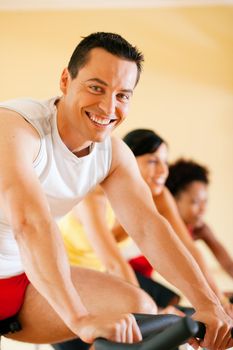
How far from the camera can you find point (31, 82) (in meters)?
5.45

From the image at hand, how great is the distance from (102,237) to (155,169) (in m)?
0.49

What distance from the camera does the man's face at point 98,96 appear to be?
4.57 ft

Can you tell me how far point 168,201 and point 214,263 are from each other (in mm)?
3102

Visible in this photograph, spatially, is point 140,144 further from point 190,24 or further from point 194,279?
point 190,24

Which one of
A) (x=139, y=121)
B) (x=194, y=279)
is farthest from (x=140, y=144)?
(x=139, y=121)

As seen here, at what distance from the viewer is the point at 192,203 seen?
2.98 meters

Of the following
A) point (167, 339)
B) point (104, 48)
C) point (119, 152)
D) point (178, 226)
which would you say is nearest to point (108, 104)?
point (104, 48)

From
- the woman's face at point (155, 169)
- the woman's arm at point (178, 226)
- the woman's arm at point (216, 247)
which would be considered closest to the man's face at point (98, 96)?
the woman's arm at point (178, 226)

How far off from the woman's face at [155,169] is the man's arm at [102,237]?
0.37 metres

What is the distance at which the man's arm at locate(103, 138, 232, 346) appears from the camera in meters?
1.44

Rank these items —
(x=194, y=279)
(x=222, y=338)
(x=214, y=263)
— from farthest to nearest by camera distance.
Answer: (x=214, y=263) < (x=194, y=279) < (x=222, y=338)

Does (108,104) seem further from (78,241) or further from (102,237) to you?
(78,241)

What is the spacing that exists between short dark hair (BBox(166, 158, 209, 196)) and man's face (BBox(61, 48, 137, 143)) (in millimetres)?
1567

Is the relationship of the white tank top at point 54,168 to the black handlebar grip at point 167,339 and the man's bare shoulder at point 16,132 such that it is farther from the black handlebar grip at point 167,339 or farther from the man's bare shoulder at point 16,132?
the black handlebar grip at point 167,339
